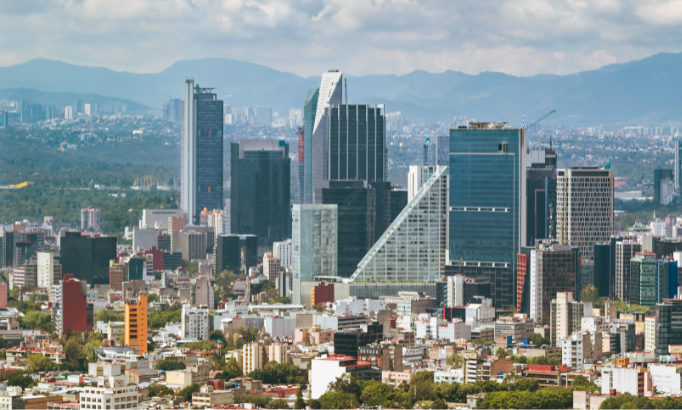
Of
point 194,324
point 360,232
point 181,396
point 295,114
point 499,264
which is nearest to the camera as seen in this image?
point 181,396

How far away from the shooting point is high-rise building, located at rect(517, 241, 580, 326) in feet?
120

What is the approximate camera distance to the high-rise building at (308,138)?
6756 centimetres

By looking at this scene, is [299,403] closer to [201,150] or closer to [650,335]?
[650,335]

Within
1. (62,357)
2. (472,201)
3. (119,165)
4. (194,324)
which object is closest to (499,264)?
(472,201)

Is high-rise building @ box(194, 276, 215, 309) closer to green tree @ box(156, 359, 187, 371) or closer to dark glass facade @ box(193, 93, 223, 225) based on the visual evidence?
green tree @ box(156, 359, 187, 371)

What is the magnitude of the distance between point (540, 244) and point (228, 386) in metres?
15.5

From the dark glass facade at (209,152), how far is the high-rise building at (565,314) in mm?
41427

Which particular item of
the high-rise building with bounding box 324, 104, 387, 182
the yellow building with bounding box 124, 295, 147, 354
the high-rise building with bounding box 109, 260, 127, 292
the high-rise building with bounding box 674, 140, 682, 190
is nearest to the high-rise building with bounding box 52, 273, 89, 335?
the yellow building with bounding box 124, 295, 147, 354

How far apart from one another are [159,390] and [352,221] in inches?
866

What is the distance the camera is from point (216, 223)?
224 feet

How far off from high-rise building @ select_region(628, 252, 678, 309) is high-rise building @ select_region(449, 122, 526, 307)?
4.73 metres

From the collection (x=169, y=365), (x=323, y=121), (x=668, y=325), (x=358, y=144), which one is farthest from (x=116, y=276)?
(x=668, y=325)

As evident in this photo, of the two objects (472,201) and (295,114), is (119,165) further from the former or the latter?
(472,201)

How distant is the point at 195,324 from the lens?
113ft
